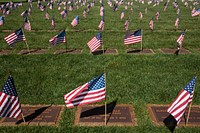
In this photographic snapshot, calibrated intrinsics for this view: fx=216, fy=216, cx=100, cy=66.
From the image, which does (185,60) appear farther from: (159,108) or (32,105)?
(32,105)

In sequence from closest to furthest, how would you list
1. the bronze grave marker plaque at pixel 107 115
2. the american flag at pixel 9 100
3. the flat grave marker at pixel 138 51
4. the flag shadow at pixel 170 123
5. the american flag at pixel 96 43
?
the american flag at pixel 9 100
the flag shadow at pixel 170 123
the bronze grave marker plaque at pixel 107 115
the american flag at pixel 96 43
the flat grave marker at pixel 138 51

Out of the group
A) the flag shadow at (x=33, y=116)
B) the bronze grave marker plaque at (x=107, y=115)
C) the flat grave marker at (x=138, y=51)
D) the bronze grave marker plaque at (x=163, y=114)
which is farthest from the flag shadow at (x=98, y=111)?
the flat grave marker at (x=138, y=51)

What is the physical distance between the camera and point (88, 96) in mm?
6953

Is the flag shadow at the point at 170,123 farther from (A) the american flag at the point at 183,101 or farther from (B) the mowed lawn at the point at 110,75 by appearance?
(A) the american flag at the point at 183,101

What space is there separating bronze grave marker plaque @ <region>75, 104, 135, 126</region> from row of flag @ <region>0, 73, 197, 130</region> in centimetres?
130

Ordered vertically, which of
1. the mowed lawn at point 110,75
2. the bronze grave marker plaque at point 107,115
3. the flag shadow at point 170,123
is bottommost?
the flag shadow at point 170,123

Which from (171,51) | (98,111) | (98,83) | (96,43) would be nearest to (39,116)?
(98,111)

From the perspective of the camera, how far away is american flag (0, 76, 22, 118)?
6.93 metres

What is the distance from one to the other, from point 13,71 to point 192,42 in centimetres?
1447

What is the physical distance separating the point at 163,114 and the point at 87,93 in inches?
132

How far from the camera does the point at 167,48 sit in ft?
55.0

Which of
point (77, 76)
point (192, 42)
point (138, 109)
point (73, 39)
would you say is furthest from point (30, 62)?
point (192, 42)

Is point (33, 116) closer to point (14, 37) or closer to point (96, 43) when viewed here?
point (96, 43)

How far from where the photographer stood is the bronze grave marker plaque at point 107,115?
7852 millimetres
